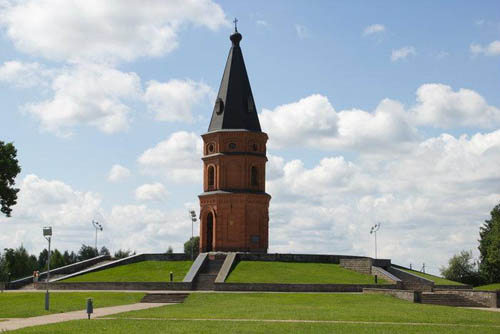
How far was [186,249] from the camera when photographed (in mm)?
111062

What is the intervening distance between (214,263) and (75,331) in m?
30.5

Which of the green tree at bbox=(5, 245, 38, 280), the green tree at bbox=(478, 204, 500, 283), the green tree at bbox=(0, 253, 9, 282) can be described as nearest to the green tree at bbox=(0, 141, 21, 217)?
the green tree at bbox=(0, 253, 9, 282)

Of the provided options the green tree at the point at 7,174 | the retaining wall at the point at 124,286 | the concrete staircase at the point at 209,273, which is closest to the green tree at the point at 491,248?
the concrete staircase at the point at 209,273

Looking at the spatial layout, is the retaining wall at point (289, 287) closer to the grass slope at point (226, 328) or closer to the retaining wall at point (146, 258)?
the retaining wall at point (146, 258)

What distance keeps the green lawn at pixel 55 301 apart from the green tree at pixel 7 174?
7.92m

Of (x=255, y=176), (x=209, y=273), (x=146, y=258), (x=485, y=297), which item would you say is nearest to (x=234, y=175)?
(x=255, y=176)

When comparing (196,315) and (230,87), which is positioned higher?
(230,87)

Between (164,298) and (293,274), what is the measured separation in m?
12.0

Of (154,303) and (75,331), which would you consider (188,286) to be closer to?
(154,303)

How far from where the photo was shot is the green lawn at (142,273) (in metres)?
46.6

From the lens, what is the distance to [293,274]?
45812 millimetres

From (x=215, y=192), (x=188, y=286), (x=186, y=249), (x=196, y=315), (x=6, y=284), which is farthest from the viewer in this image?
(x=186, y=249)

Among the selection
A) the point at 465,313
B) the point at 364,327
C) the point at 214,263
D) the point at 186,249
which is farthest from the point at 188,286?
the point at 186,249

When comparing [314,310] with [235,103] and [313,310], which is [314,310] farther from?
[235,103]
